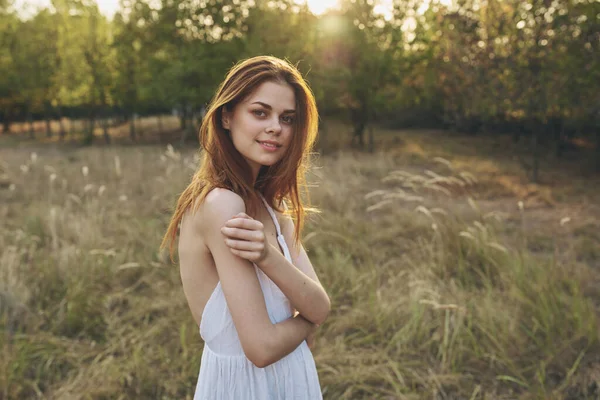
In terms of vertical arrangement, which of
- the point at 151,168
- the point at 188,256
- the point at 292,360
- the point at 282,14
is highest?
the point at 282,14

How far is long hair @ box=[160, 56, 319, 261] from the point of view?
1.36 meters

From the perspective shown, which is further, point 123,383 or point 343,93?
point 343,93

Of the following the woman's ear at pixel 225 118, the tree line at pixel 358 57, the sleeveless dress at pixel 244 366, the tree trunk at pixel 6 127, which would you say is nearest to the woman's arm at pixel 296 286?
the sleeveless dress at pixel 244 366

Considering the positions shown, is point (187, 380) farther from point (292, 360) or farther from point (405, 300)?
point (292, 360)

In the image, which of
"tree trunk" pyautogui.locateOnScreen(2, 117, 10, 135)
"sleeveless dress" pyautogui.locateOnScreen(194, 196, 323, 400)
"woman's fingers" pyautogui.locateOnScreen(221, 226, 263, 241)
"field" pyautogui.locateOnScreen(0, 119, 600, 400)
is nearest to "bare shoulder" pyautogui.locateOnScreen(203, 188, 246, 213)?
"woman's fingers" pyautogui.locateOnScreen(221, 226, 263, 241)

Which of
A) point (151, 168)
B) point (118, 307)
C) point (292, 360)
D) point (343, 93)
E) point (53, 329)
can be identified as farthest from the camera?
point (343, 93)

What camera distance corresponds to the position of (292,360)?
4.89 ft

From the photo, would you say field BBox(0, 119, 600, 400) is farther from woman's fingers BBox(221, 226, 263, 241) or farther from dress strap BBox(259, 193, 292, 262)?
woman's fingers BBox(221, 226, 263, 241)

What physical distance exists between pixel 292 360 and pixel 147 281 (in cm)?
365

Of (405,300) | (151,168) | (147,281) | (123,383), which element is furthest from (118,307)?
(151,168)

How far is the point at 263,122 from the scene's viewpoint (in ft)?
4.53

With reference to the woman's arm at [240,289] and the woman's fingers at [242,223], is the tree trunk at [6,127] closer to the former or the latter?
the woman's arm at [240,289]

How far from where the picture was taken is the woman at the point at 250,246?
4.08ft

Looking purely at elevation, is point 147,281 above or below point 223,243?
below
